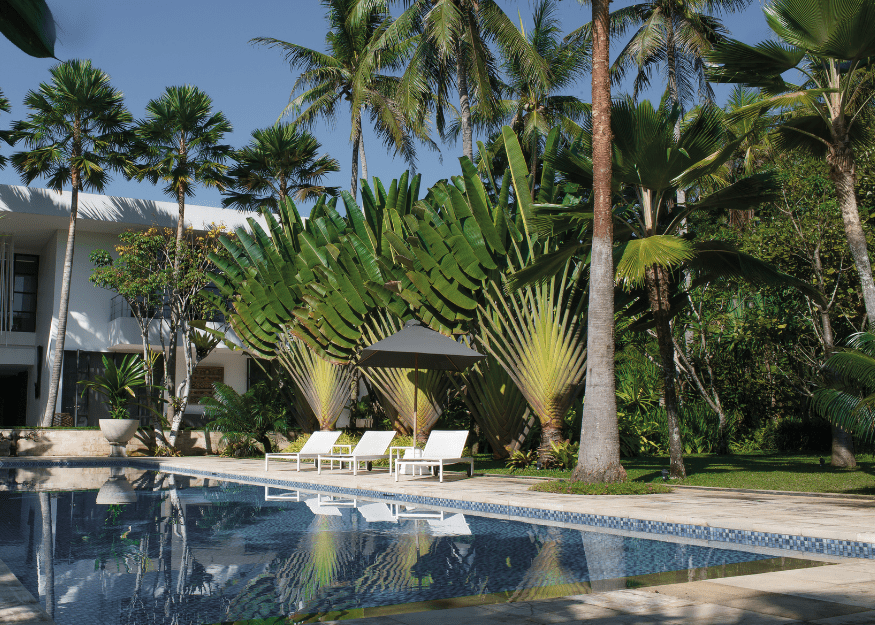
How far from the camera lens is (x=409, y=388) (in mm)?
16109

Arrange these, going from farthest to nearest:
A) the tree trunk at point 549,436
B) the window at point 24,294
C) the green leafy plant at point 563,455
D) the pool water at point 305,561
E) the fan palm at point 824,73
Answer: the window at point 24,294
the tree trunk at point 549,436
the green leafy plant at point 563,455
the fan palm at point 824,73
the pool water at point 305,561

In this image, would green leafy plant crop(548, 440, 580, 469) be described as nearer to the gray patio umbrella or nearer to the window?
the gray patio umbrella

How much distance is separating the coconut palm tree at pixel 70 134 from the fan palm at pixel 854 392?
20.9 meters

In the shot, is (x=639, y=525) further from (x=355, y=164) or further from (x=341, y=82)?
(x=341, y=82)

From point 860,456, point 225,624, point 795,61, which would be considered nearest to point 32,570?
point 225,624

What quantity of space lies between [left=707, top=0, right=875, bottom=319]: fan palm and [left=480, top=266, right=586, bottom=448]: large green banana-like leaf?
4.26 metres

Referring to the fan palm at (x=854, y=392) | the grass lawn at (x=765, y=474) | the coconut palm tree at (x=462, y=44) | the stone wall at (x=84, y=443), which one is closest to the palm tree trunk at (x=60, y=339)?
the stone wall at (x=84, y=443)

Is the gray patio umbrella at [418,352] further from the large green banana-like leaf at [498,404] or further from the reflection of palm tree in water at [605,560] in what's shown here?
the reflection of palm tree in water at [605,560]

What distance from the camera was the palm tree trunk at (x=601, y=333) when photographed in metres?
10.3

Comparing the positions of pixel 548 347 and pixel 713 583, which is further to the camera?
pixel 548 347

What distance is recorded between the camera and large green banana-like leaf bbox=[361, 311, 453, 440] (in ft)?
52.3

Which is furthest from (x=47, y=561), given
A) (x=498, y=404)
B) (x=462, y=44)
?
(x=462, y=44)

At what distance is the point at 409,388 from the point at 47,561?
10.1m

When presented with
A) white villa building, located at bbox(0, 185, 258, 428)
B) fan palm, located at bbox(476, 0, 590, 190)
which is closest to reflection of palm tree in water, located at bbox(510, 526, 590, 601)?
fan palm, located at bbox(476, 0, 590, 190)
